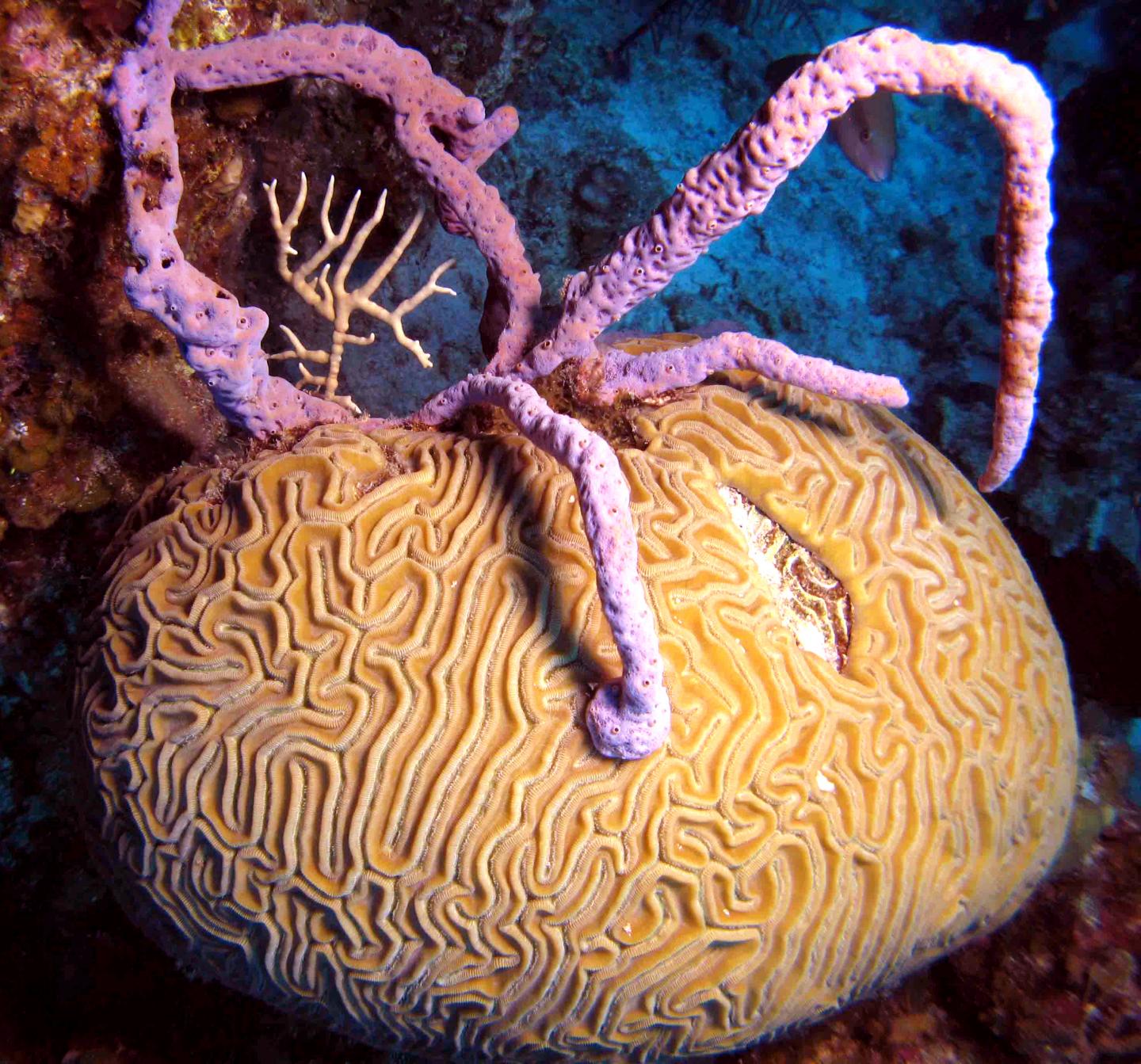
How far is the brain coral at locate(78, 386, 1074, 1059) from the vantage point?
8.28ft

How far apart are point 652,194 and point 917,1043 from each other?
6523 mm

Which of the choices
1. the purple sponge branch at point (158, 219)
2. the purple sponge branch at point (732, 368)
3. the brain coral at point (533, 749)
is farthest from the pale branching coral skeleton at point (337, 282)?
the purple sponge branch at point (732, 368)

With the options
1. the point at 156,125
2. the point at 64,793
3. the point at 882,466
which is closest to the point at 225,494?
the point at 156,125

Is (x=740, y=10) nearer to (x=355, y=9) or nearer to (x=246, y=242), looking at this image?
(x=355, y=9)

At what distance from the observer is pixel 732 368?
9.22 feet

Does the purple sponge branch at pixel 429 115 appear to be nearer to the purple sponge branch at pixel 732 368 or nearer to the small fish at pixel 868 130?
the purple sponge branch at pixel 732 368

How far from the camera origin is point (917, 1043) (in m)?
3.86

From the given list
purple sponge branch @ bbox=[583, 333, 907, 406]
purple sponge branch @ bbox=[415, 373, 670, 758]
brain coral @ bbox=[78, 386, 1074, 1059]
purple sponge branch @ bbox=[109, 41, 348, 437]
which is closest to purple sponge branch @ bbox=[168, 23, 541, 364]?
purple sponge branch @ bbox=[109, 41, 348, 437]

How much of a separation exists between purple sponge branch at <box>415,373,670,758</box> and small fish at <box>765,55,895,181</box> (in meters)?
5.60

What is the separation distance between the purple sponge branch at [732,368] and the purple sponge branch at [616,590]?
62 centimetres

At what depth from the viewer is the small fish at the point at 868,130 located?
632 cm

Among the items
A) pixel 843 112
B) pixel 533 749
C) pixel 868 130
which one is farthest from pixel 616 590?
pixel 868 130

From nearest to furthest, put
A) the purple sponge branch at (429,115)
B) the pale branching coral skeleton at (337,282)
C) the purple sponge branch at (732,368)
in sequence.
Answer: the purple sponge branch at (732,368), the purple sponge branch at (429,115), the pale branching coral skeleton at (337,282)

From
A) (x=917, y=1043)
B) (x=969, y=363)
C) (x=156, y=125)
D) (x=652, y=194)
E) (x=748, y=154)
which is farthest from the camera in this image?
(x=969, y=363)
